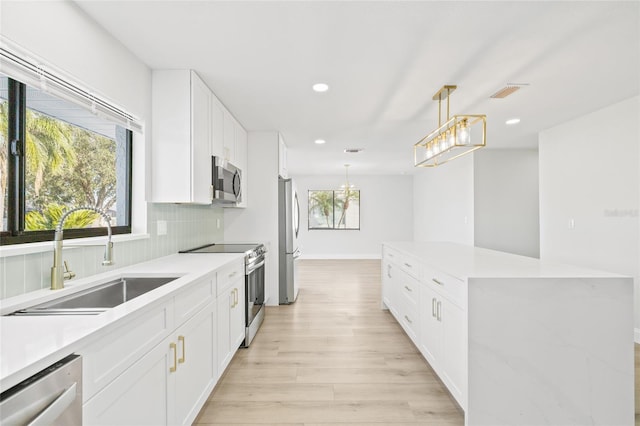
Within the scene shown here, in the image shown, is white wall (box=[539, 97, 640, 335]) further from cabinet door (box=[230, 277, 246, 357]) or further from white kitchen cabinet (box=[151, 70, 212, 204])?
white kitchen cabinet (box=[151, 70, 212, 204])

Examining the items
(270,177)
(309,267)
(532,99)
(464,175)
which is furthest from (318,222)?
(532,99)

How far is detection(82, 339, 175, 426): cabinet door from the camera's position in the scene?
42.7 inches

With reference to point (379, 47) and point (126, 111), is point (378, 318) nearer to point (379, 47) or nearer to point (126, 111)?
point (379, 47)

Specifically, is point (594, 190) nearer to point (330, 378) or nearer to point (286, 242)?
point (330, 378)

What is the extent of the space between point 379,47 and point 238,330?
2.42 meters

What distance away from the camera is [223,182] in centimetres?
317

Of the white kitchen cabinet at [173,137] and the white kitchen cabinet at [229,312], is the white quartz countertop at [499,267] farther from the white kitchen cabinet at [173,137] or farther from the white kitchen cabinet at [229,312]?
the white kitchen cabinet at [173,137]

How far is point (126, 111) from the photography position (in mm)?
2248

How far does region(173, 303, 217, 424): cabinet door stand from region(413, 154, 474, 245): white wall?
16.5 ft

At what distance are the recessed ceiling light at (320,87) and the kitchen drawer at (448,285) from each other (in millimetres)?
1748

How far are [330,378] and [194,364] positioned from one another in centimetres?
→ 109

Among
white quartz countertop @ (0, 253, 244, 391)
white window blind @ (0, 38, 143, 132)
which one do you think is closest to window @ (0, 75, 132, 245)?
white window blind @ (0, 38, 143, 132)

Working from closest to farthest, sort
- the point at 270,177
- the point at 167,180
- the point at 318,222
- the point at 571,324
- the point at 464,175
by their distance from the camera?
the point at 571,324
the point at 167,180
the point at 270,177
the point at 464,175
the point at 318,222

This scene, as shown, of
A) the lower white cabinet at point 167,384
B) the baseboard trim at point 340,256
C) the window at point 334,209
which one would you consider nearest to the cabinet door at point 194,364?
the lower white cabinet at point 167,384
